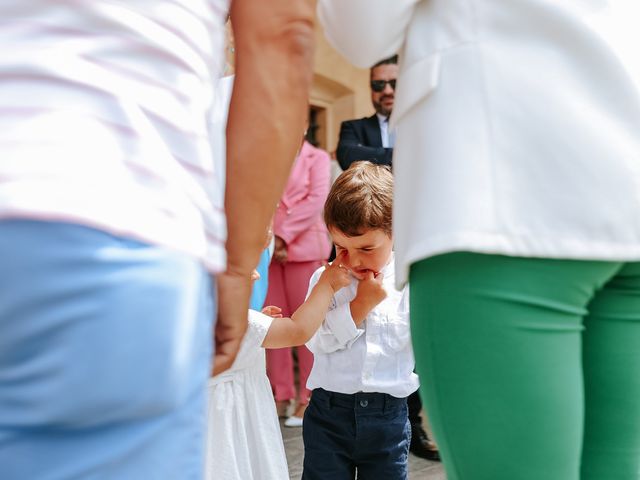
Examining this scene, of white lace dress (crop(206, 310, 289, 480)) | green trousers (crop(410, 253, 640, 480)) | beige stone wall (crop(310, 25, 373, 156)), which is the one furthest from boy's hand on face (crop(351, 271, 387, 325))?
beige stone wall (crop(310, 25, 373, 156))

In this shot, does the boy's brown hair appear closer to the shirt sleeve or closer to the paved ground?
the shirt sleeve

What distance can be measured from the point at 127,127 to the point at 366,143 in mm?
3180

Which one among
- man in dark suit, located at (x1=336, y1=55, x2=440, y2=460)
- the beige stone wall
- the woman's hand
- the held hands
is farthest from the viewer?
the beige stone wall

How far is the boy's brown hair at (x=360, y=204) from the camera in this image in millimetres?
2057

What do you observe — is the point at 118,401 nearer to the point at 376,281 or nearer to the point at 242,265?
the point at 242,265

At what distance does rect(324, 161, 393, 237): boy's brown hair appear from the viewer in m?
2.06

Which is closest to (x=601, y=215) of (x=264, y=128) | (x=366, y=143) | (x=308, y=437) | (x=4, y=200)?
(x=264, y=128)

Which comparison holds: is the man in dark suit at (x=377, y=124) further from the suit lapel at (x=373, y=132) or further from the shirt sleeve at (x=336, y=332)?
the shirt sleeve at (x=336, y=332)

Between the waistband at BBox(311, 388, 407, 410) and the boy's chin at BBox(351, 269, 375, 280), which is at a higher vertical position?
the boy's chin at BBox(351, 269, 375, 280)

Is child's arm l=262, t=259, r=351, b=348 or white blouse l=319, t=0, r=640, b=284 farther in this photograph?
child's arm l=262, t=259, r=351, b=348

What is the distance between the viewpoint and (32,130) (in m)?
0.64

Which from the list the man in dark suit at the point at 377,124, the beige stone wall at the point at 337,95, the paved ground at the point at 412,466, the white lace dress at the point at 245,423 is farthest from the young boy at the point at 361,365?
the beige stone wall at the point at 337,95

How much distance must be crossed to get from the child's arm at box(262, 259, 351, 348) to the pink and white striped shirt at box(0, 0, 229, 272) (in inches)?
50.8

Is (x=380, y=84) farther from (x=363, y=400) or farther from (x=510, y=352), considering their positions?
(x=510, y=352)
